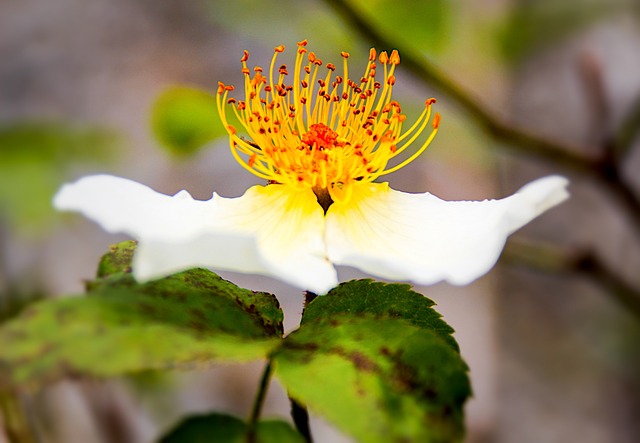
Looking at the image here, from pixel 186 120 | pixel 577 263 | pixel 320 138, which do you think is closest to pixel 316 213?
pixel 320 138

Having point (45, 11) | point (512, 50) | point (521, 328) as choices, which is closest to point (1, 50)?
point (45, 11)

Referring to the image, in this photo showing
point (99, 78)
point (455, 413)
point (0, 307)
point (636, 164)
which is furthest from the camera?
point (99, 78)

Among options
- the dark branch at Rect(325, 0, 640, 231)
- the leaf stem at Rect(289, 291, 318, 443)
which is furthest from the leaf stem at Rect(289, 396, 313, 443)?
the dark branch at Rect(325, 0, 640, 231)

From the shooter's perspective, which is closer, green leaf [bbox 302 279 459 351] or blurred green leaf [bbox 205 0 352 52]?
green leaf [bbox 302 279 459 351]

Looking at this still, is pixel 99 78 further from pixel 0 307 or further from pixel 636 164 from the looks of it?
pixel 636 164

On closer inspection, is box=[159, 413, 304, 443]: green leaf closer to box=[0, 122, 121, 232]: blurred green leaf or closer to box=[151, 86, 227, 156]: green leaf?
box=[151, 86, 227, 156]: green leaf

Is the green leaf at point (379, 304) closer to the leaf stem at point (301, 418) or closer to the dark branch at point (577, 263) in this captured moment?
the leaf stem at point (301, 418)
